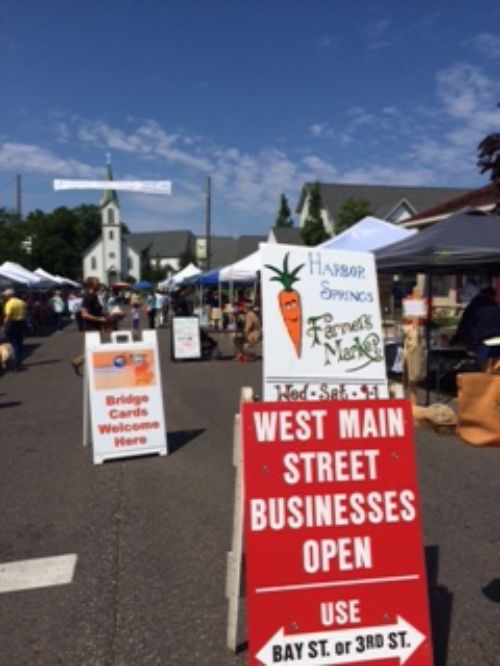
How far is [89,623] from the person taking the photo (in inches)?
128

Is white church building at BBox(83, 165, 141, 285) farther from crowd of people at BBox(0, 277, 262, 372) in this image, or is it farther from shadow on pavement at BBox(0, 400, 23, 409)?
shadow on pavement at BBox(0, 400, 23, 409)

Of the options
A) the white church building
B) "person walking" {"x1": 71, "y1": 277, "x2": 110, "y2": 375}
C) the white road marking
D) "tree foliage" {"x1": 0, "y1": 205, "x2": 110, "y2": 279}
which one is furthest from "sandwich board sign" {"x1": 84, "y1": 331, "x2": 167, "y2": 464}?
the white church building

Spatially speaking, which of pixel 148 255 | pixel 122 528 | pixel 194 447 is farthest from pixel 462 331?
pixel 148 255

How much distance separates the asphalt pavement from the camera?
3.09 meters

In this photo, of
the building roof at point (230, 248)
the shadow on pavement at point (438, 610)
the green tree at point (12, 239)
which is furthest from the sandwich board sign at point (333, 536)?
the building roof at point (230, 248)

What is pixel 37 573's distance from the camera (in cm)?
388

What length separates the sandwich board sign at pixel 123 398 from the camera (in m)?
6.26

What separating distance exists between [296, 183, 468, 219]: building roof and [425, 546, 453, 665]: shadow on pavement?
53.6 m

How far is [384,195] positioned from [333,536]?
196 feet

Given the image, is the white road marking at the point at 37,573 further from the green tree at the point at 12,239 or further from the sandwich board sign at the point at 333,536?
the green tree at the point at 12,239

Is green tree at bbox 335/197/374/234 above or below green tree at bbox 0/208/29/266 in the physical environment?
above

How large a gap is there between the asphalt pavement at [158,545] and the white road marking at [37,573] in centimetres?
7

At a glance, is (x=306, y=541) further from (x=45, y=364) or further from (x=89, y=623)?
(x=45, y=364)

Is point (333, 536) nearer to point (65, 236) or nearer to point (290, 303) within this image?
point (290, 303)
